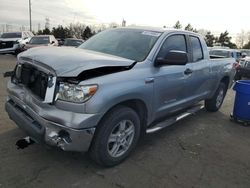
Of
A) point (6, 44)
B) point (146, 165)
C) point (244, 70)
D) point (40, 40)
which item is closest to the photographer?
point (146, 165)

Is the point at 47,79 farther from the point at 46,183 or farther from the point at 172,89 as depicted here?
the point at 172,89

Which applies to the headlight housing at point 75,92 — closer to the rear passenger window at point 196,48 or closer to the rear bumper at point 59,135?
the rear bumper at point 59,135

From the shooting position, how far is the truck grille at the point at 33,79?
3.53m

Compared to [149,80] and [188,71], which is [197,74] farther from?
[149,80]

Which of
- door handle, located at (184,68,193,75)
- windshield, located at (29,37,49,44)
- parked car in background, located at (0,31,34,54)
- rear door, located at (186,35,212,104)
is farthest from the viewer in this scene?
parked car in background, located at (0,31,34,54)

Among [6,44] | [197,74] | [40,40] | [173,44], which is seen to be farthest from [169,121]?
[6,44]

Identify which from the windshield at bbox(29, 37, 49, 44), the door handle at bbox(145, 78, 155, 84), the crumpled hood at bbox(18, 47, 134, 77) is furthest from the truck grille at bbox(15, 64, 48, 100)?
the windshield at bbox(29, 37, 49, 44)

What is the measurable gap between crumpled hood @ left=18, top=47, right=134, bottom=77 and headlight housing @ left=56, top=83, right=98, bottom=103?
15 centimetres

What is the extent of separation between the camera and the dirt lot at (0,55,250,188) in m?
3.49

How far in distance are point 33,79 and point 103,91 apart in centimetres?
102

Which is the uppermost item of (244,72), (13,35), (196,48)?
(196,48)

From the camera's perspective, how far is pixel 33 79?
375cm

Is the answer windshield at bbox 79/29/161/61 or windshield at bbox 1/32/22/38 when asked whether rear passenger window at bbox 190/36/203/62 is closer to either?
windshield at bbox 79/29/161/61

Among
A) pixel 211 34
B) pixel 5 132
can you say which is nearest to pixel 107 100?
pixel 5 132
